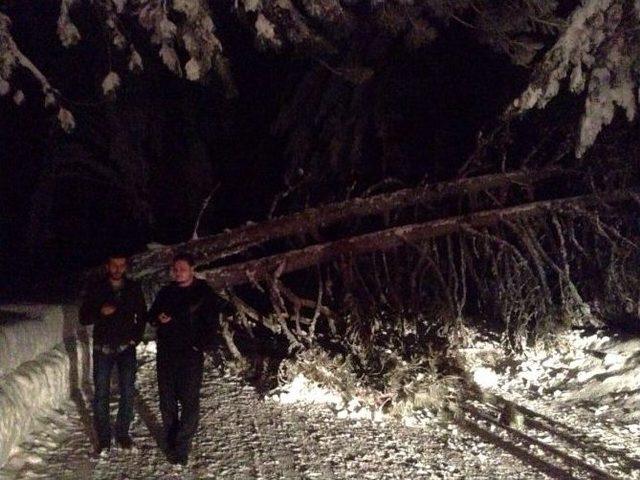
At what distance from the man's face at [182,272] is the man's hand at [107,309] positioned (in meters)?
0.49

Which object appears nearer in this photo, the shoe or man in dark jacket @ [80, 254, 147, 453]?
man in dark jacket @ [80, 254, 147, 453]

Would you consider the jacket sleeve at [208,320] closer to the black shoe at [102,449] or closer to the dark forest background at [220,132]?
the black shoe at [102,449]

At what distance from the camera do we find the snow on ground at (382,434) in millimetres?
5457

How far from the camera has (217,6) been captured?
33.3 feet

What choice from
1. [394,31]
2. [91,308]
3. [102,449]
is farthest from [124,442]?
[394,31]

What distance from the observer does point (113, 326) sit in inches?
201

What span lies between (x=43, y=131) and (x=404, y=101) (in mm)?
5515

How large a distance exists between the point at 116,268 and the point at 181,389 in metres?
0.99

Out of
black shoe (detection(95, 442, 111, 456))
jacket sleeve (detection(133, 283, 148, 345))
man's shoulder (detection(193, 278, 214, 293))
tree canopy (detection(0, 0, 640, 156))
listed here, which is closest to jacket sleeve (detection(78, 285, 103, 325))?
jacket sleeve (detection(133, 283, 148, 345))

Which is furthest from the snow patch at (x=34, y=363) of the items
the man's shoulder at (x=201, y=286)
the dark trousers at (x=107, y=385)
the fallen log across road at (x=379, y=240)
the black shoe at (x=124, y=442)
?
the fallen log across road at (x=379, y=240)

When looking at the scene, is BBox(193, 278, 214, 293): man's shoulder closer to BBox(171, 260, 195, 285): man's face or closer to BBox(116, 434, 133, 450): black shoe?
BBox(171, 260, 195, 285): man's face

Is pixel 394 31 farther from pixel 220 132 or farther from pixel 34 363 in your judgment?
pixel 220 132

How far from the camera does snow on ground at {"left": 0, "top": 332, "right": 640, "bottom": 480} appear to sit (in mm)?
5457

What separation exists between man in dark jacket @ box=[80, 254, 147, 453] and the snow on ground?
0.46 m
